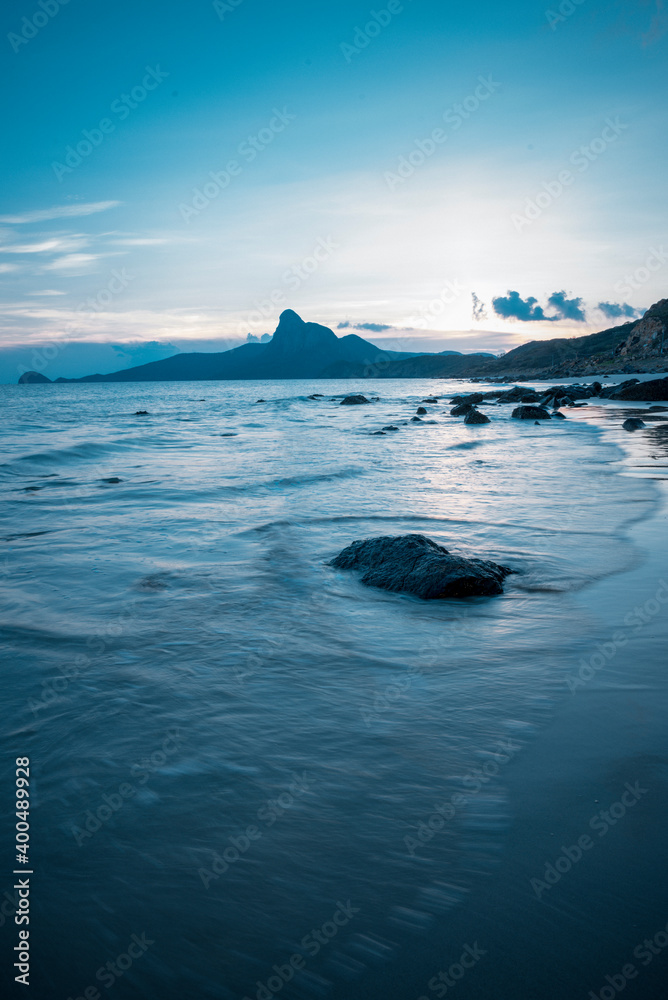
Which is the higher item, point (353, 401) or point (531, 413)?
point (353, 401)

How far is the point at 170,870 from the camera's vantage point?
2.27m

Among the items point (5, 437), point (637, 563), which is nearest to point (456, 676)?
point (637, 563)

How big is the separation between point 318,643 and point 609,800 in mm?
2235

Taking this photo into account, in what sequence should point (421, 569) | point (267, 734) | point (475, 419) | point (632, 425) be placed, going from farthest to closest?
point (475, 419) < point (632, 425) < point (421, 569) < point (267, 734)

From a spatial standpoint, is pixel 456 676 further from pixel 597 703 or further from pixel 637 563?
pixel 637 563

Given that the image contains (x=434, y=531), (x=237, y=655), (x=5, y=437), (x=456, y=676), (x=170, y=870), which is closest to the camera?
(x=170, y=870)

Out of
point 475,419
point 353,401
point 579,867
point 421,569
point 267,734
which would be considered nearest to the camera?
point 579,867

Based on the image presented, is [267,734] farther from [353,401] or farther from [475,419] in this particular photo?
[353,401]

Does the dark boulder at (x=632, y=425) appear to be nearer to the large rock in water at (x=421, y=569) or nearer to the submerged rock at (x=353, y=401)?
the large rock in water at (x=421, y=569)

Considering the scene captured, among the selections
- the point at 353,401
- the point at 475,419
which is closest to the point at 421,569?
the point at 475,419

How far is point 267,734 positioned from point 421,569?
2574 millimetres

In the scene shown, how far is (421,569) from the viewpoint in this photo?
17.5ft

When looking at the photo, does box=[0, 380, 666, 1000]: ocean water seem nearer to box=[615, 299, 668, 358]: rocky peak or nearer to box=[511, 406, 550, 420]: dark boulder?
box=[511, 406, 550, 420]: dark boulder

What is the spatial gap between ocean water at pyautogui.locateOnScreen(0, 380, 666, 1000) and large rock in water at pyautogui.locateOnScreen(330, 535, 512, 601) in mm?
173
